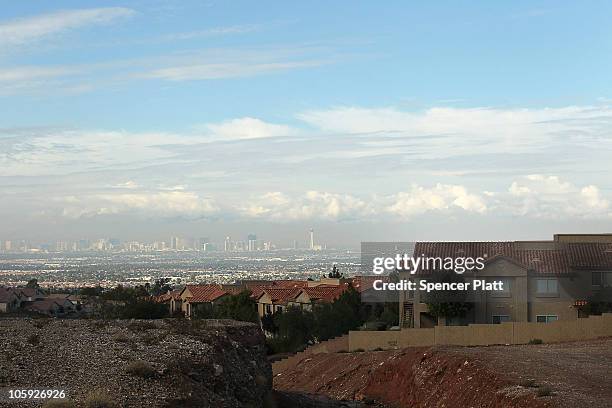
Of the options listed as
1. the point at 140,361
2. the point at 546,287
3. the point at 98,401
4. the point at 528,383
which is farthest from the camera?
the point at 546,287

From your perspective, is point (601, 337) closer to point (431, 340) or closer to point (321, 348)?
point (431, 340)

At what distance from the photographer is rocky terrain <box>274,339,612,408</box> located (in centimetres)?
2805

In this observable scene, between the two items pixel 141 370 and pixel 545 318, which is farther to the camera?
pixel 545 318

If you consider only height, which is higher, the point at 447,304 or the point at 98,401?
the point at 447,304

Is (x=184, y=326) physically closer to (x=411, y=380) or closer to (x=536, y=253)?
(x=411, y=380)

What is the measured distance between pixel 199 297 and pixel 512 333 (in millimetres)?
45323

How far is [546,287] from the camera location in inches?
2146

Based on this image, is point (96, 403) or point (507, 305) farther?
point (507, 305)

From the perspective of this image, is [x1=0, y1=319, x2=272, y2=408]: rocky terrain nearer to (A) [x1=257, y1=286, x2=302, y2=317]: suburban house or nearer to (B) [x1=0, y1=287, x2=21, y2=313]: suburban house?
(A) [x1=257, y1=286, x2=302, y2=317]: suburban house

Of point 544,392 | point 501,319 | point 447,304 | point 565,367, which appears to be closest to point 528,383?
Answer: point 544,392

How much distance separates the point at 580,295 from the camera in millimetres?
54812

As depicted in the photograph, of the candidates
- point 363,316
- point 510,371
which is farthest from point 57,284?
point 510,371

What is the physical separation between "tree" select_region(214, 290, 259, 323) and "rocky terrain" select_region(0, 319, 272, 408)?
129ft

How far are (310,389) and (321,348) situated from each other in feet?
31.6
